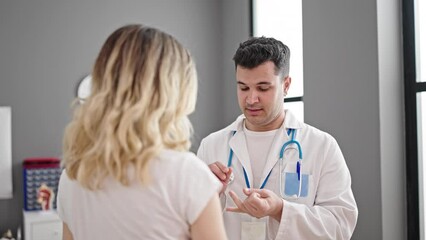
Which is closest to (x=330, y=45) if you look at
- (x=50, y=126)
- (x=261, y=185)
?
(x=261, y=185)

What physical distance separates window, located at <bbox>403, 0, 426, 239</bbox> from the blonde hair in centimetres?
184

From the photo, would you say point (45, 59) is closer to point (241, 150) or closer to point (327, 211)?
point (241, 150)

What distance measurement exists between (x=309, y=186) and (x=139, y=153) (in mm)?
970

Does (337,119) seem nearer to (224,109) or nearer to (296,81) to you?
(296,81)

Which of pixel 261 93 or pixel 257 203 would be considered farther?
pixel 261 93

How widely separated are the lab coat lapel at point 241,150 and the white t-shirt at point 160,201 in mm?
811

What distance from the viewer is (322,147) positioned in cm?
178

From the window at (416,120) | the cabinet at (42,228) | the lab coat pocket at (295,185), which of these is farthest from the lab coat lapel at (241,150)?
the cabinet at (42,228)

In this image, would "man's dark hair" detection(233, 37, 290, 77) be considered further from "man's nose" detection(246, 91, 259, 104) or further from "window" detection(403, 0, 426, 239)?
"window" detection(403, 0, 426, 239)

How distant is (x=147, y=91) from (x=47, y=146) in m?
2.84

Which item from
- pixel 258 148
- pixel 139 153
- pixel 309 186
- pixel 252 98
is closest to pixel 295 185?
pixel 309 186

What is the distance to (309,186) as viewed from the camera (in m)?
1.74

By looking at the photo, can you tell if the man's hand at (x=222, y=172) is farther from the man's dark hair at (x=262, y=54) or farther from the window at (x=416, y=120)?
the window at (x=416, y=120)

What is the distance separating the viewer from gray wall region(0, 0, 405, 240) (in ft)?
8.09
